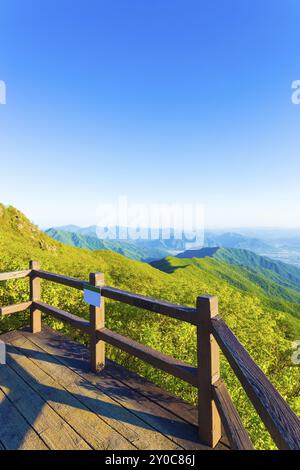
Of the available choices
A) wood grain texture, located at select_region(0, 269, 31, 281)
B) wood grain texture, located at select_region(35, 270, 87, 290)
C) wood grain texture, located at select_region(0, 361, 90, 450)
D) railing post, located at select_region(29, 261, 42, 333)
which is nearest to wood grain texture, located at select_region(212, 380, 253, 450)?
wood grain texture, located at select_region(0, 361, 90, 450)

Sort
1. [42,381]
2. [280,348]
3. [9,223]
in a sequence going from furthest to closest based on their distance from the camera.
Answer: [9,223], [280,348], [42,381]

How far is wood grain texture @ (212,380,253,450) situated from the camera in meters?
2.23

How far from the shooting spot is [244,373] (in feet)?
7.06

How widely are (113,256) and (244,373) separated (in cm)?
6786

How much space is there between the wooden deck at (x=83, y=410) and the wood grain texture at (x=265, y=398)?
1.39 meters

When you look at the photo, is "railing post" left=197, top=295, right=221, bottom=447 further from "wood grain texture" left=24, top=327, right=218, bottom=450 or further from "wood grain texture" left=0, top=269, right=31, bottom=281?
"wood grain texture" left=0, top=269, right=31, bottom=281

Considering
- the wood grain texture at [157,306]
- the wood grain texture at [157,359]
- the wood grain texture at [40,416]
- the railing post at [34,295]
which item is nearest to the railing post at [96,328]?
the wood grain texture at [157,359]

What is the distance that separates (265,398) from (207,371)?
118cm

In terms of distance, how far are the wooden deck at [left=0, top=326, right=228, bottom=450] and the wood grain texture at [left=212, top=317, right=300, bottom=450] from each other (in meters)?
1.39

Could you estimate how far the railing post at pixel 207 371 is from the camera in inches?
116

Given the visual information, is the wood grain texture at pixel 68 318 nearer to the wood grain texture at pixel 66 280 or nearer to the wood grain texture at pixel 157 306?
the wood grain texture at pixel 66 280

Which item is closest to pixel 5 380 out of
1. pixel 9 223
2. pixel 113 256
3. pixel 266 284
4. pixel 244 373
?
pixel 244 373
